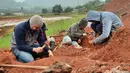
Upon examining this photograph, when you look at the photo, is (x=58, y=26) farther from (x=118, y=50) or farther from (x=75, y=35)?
(x=118, y=50)

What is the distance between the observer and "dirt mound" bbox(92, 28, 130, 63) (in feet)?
26.4

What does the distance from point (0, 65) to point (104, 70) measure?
3.43m

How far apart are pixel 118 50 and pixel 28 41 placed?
8.33 ft

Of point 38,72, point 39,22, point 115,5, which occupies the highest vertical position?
point 39,22

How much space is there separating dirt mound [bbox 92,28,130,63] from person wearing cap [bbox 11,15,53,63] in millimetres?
1610

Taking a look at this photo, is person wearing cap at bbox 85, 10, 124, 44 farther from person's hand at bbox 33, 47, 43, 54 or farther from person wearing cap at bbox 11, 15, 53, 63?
person's hand at bbox 33, 47, 43, 54

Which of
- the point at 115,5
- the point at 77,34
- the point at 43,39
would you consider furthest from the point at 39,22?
the point at 115,5

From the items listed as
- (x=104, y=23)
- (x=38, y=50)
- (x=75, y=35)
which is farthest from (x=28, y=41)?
(x=75, y=35)

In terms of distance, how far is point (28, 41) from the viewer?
10.1 metres

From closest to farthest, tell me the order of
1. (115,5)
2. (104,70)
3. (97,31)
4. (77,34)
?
(104,70) → (97,31) → (77,34) → (115,5)

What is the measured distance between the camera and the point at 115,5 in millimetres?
38250

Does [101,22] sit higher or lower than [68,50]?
higher

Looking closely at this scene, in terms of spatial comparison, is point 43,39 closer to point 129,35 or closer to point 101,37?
point 101,37

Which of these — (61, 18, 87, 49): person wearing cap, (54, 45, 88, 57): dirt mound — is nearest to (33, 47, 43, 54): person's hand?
(54, 45, 88, 57): dirt mound
